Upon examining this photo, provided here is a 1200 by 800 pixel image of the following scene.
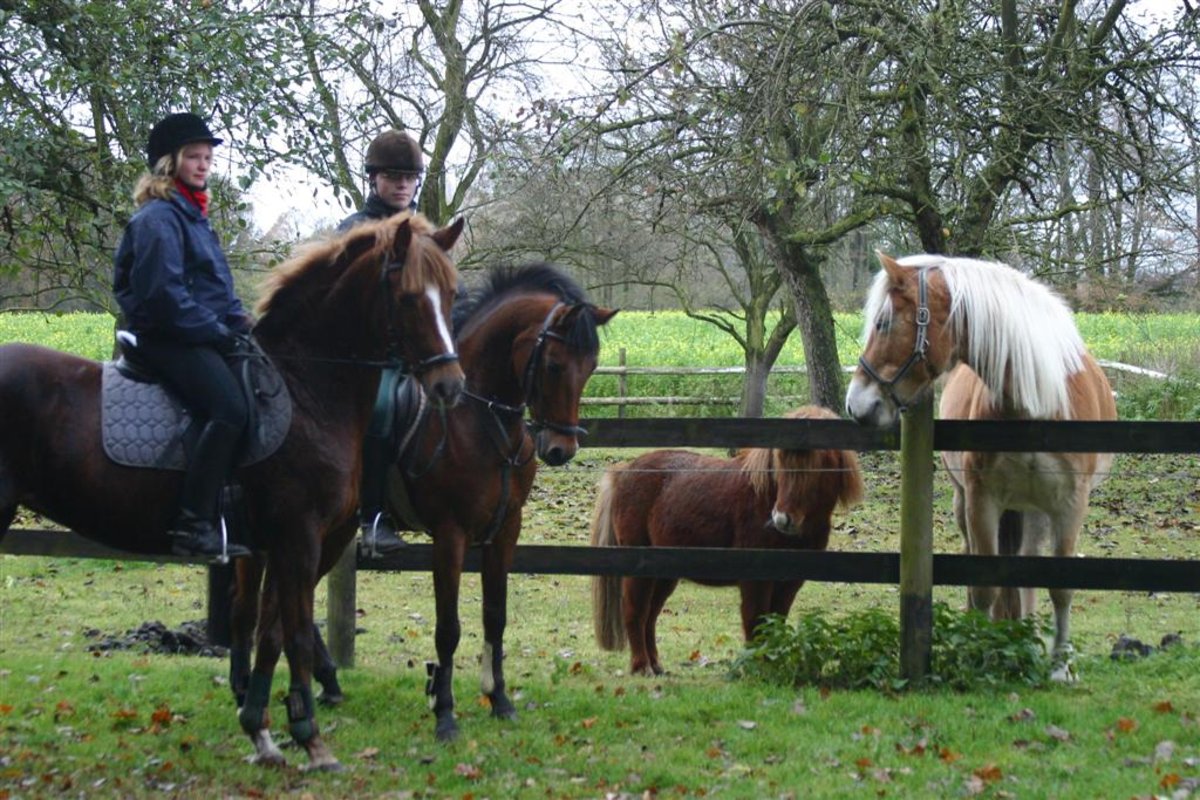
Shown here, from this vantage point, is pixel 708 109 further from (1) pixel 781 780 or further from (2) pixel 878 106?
(1) pixel 781 780

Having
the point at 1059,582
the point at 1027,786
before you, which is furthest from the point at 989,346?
the point at 1027,786

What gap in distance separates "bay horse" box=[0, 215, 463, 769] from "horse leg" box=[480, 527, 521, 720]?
0.98 metres

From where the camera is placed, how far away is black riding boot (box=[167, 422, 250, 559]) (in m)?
5.18

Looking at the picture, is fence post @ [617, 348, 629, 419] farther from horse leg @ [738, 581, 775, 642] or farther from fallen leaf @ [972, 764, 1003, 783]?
fallen leaf @ [972, 764, 1003, 783]

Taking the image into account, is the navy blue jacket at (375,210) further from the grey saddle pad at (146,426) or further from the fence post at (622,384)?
the fence post at (622,384)

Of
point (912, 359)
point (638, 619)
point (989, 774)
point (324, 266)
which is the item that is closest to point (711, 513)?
point (638, 619)

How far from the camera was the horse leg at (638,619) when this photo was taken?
7.89 meters

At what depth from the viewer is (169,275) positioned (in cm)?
514

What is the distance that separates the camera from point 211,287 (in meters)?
5.46

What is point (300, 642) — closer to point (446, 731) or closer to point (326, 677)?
point (446, 731)

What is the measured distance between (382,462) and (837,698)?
268 centimetres

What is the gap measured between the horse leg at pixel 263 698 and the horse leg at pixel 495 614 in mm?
1167

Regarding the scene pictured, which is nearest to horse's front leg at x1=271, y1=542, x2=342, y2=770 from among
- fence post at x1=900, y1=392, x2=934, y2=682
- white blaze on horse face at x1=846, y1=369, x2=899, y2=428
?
white blaze on horse face at x1=846, y1=369, x2=899, y2=428

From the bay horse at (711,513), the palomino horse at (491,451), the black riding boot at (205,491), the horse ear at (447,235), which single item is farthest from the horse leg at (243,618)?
the bay horse at (711,513)
